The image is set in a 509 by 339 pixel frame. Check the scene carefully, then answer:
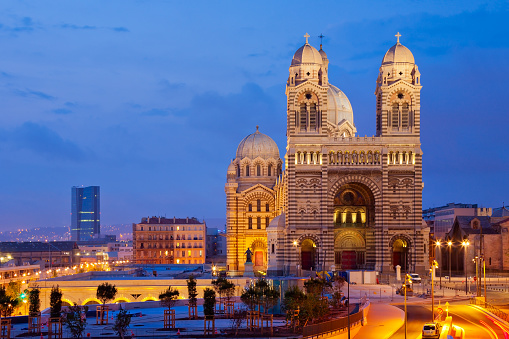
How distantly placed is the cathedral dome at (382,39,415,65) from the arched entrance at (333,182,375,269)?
48.9 ft

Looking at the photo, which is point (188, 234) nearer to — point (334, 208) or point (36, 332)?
point (334, 208)

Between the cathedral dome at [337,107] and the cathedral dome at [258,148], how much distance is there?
1473 cm

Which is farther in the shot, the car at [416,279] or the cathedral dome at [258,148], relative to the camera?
the cathedral dome at [258,148]

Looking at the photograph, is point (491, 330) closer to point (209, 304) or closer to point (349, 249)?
point (209, 304)

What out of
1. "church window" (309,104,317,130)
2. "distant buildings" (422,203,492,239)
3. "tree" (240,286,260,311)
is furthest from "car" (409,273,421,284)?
"distant buildings" (422,203,492,239)

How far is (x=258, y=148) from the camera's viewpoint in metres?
120

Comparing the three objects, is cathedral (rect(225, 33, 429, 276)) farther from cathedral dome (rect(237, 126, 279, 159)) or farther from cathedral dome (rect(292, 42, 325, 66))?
cathedral dome (rect(237, 126, 279, 159))

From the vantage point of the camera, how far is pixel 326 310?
53312 mm

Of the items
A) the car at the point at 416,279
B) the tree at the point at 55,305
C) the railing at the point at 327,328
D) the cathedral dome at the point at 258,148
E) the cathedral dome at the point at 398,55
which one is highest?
the cathedral dome at the point at 398,55

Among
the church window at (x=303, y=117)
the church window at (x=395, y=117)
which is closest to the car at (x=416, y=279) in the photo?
the church window at (x=395, y=117)

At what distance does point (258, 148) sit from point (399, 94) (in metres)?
31.7

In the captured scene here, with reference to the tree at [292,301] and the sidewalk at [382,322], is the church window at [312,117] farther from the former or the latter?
the tree at [292,301]

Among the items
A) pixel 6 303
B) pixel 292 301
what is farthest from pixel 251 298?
pixel 6 303

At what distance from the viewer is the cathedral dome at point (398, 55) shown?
93.4m
